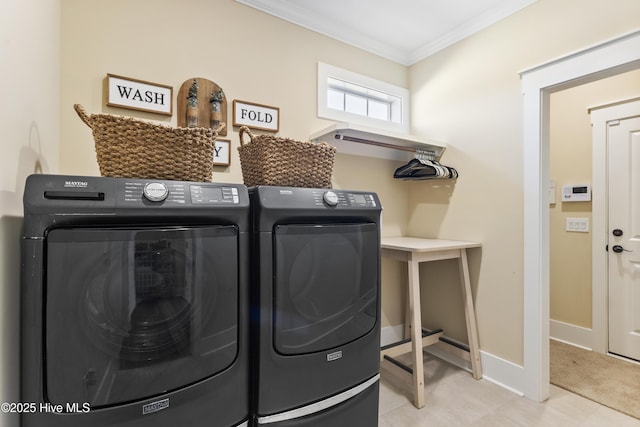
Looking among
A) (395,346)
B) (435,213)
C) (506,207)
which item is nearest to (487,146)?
(506,207)

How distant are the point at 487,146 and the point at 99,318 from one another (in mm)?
2509

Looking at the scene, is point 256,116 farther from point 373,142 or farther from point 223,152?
point 373,142

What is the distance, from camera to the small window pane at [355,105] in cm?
269

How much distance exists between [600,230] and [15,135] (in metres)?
3.83

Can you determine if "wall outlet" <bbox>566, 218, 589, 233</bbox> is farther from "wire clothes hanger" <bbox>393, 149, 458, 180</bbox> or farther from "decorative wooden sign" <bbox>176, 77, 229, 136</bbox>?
"decorative wooden sign" <bbox>176, 77, 229, 136</bbox>

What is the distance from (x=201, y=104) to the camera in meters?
A: 1.93

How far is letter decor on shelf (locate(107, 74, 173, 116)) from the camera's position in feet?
5.54

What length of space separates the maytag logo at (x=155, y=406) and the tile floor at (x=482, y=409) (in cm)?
142

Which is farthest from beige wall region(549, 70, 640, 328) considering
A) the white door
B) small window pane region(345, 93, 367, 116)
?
small window pane region(345, 93, 367, 116)

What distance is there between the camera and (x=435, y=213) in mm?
2707

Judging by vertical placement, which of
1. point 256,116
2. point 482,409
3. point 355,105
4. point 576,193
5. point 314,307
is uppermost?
point 355,105

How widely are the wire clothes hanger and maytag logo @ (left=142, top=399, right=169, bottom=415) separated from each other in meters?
2.22

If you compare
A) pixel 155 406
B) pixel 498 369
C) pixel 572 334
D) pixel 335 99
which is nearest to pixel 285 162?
pixel 155 406

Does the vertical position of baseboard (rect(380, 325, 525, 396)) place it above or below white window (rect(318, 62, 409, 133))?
below
